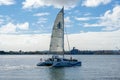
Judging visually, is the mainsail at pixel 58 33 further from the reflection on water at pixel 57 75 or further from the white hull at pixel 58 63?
the reflection on water at pixel 57 75

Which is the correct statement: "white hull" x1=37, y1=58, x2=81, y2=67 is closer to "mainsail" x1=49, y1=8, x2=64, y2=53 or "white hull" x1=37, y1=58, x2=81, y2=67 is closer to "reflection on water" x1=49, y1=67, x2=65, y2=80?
"mainsail" x1=49, y1=8, x2=64, y2=53

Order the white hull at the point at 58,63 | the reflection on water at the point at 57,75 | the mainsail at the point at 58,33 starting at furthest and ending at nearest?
the mainsail at the point at 58,33 < the white hull at the point at 58,63 < the reflection on water at the point at 57,75

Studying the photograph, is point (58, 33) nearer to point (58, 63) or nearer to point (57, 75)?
point (58, 63)

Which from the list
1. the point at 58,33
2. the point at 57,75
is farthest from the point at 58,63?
the point at 57,75

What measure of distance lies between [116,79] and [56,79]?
9906mm

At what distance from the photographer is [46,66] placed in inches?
3617

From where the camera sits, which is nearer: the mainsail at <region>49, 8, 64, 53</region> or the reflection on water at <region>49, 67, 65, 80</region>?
the reflection on water at <region>49, 67, 65, 80</region>

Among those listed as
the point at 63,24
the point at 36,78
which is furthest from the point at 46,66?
the point at 36,78

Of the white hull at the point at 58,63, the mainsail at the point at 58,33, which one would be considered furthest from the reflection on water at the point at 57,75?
the mainsail at the point at 58,33

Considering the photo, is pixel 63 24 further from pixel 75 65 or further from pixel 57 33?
pixel 75 65

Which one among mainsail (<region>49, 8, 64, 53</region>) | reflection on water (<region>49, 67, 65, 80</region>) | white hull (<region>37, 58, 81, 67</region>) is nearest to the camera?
reflection on water (<region>49, 67, 65, 80</region>)

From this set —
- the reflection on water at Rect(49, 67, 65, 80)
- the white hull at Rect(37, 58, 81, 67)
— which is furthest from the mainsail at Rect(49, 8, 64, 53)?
the reflection on water at Rect(49, 67, 65, 80)

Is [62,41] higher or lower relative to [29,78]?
higher

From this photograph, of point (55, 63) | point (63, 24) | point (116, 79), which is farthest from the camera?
point (63, 24)
